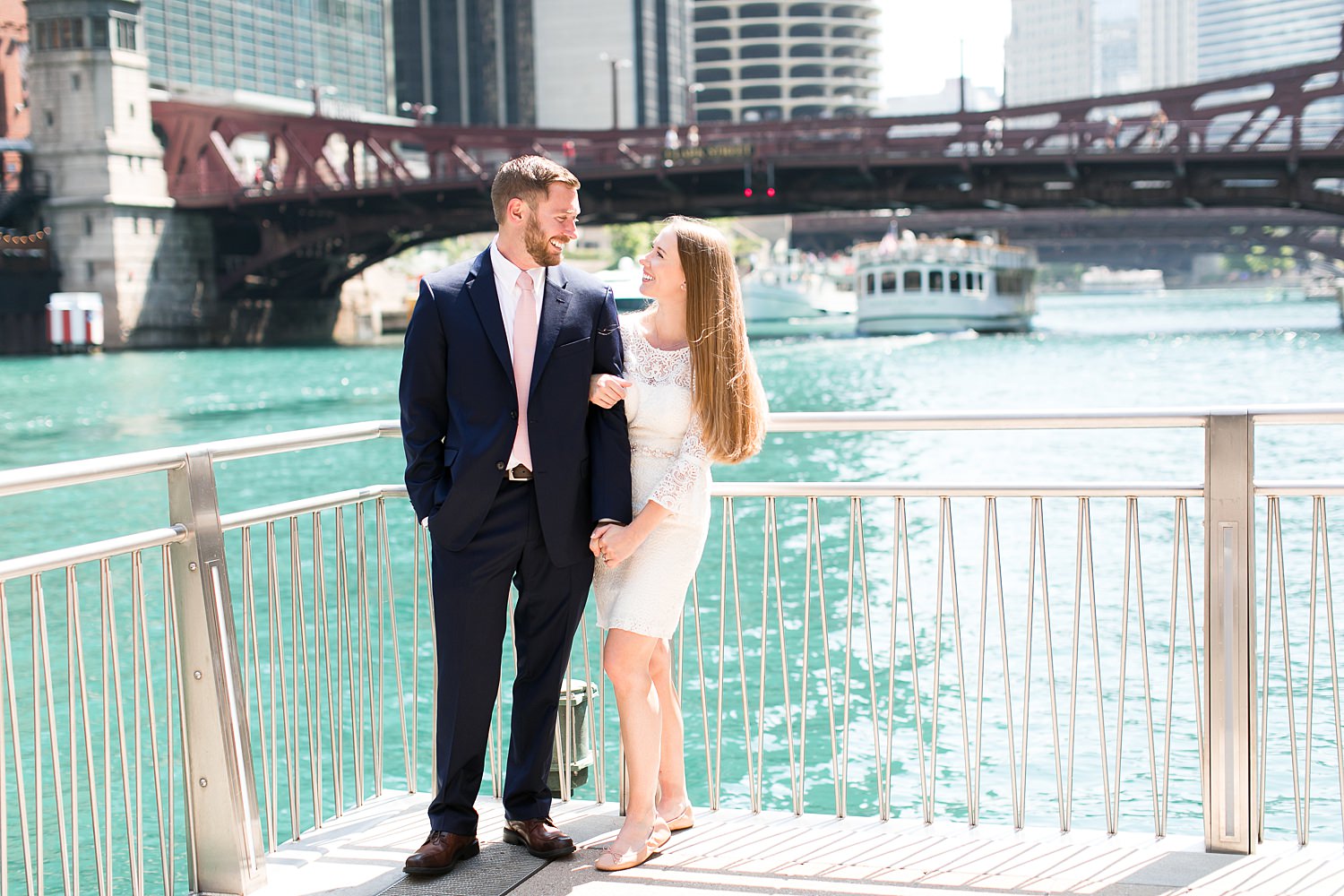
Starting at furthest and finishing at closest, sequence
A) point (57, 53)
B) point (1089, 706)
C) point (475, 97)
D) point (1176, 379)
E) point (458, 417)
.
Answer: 1. point (475, 97)
2. point (57, 53)
3. point (1176, 379)
4. point (1089, 706)
5. point (458, 417)

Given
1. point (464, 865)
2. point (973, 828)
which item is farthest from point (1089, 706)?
point (464, 865)

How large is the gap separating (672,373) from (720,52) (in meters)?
171

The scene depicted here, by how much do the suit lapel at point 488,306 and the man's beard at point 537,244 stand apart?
0.14 m

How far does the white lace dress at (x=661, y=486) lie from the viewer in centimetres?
423

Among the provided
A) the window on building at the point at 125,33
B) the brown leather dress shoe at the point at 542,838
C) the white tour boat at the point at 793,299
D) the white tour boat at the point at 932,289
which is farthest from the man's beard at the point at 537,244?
the white tour boat at the point at 793,299

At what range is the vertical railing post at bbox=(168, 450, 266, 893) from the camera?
4148 millimetres

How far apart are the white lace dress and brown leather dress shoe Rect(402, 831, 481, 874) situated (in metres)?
0.76

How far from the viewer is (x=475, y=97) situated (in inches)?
6309

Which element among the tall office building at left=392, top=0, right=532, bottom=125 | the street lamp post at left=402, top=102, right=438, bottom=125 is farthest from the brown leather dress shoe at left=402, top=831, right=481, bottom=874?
the tall office building at left=392, top=0, right=532, bottom=125

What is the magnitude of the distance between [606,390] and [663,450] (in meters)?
0.26

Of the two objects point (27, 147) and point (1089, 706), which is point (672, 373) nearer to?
point (1089, 706)

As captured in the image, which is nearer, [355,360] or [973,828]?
[973,828]

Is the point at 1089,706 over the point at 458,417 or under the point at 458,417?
under

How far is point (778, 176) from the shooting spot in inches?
2194
